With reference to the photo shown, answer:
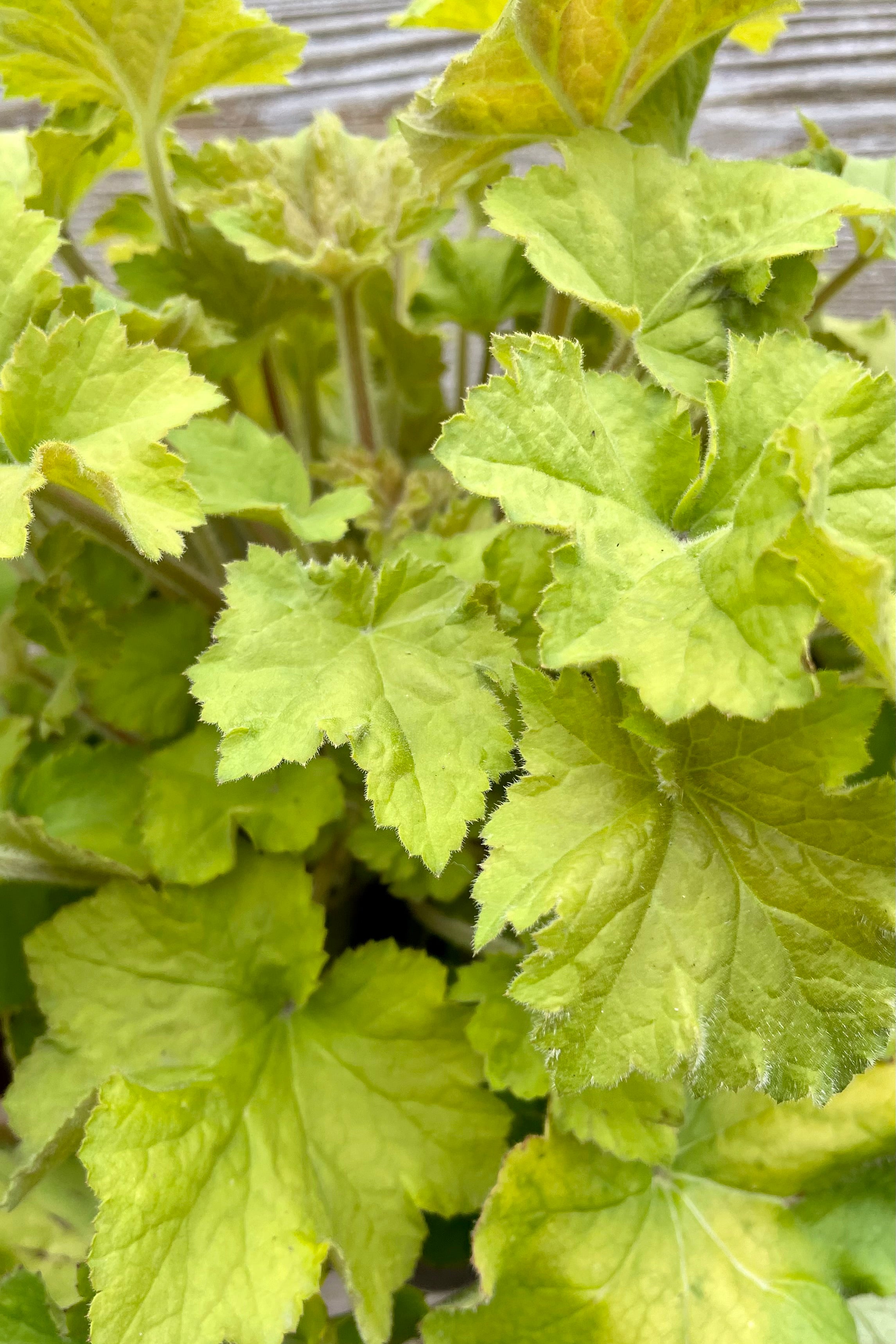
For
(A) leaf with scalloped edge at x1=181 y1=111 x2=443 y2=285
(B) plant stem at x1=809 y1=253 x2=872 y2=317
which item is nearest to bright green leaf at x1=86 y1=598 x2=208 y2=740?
(A) leaf with scalloped edge at x1=181 y1=111 x2=443 y2=285

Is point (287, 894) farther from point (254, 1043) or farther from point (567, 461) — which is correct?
point (567, 461)

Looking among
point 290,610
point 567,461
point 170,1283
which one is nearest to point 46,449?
point 290,610

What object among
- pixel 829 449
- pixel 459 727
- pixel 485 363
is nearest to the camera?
pixel 829 449

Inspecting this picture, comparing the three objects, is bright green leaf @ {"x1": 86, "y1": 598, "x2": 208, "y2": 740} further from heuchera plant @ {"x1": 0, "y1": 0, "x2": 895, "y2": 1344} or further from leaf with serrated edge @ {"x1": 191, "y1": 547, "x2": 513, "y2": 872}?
leaf with serrated edge @ {"x1": 191, "y1": 547, "x2": 513, "y2": 872}

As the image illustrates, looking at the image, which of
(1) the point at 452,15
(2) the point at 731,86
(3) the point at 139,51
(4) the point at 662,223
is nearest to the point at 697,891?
(4) the point at 662,223

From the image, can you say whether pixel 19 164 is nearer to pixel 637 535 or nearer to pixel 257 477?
pixel 257 477

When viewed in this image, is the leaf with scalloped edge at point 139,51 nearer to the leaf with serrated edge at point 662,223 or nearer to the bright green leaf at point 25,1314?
the leaf with serrated edge at point 662,223
